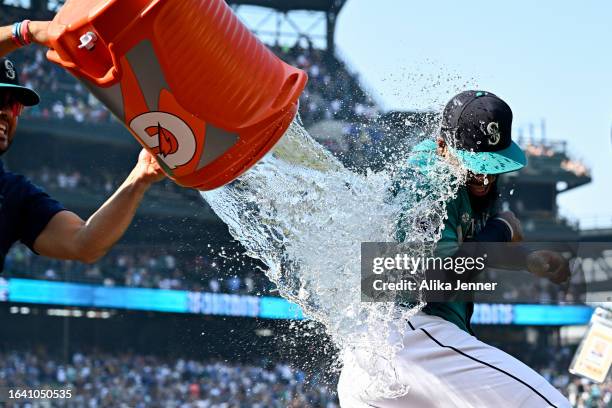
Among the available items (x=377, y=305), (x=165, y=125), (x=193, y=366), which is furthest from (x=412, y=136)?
(x=193, y=366)

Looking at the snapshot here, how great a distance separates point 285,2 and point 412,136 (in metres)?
22.1

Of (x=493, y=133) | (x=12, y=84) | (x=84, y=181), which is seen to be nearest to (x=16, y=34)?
(x=12, y=84)

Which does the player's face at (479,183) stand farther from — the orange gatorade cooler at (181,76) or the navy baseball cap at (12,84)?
the navy baseball cap at (12,84)

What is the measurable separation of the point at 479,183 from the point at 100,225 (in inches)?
51.7

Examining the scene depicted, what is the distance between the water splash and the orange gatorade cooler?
1.55 ft

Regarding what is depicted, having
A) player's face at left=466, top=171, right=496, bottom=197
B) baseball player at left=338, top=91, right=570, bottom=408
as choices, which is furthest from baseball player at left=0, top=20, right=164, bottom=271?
player's face at left=466, top=171, right=496, bottom=197

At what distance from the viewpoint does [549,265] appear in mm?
2951

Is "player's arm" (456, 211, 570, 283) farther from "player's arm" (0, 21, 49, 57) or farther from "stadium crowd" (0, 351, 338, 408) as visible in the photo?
"stadium crowd" (0, 351, 338, 408)

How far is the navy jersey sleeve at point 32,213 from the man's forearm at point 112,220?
18cm

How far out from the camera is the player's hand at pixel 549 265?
9.69ft

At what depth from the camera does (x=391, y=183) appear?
3.00m

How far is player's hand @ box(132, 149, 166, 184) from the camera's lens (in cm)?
282

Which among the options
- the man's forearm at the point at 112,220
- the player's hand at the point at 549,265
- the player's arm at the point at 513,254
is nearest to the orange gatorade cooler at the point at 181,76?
the man's forearm at the point at 112,220

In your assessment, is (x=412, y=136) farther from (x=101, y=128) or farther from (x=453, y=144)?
(x=101, y=128)
